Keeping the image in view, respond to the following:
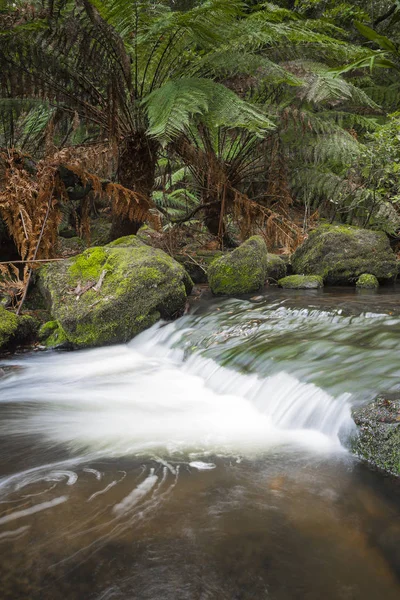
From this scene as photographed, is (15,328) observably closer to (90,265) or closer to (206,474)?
(90,265)

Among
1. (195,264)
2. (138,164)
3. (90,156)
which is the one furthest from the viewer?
(195,264)

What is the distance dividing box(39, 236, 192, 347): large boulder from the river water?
20.4 inches

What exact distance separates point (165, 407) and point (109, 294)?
1841mm

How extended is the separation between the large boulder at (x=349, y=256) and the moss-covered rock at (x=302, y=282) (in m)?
0.36

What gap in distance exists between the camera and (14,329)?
4.58m

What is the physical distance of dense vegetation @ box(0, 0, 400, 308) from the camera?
16.4ft

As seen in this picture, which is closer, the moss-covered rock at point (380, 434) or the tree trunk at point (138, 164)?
the moss-covered rock at point (380, 434)

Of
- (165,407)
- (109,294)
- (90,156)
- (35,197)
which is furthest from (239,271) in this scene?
(165,407)

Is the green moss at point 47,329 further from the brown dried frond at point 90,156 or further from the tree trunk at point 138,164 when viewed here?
the tree trunk at point 138,164

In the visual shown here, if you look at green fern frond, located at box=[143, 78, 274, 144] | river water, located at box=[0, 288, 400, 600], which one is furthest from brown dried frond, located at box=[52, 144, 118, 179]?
river water, located at box=[0, 288, 400, 600]

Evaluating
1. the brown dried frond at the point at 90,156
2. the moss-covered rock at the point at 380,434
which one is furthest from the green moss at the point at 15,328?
the moss-covered rock at the point at 380,434

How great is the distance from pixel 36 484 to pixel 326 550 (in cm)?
132

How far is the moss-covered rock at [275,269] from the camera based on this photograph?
698 centimetres

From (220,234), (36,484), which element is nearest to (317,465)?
(36,484)
